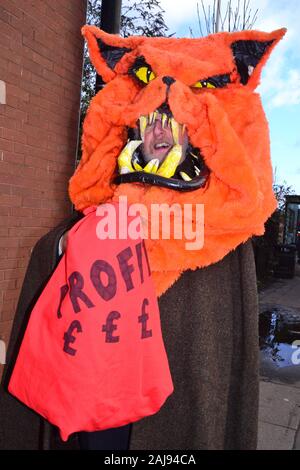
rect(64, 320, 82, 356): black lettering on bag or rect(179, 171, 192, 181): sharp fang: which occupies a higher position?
rect(179, 171, 192, 181): sharp fang

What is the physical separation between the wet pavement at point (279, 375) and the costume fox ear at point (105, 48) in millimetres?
2956

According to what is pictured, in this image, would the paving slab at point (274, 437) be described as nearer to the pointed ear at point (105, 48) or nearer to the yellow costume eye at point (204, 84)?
the yellow costume eye at point (204, 84)

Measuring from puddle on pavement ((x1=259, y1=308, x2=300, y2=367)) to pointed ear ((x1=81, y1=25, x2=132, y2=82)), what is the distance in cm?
445

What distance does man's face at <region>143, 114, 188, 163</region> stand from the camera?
149 cm

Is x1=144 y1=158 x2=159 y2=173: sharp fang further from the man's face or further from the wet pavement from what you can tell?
the wet pavement

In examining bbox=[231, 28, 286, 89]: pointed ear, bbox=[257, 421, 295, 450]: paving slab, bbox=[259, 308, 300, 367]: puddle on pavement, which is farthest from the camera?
bbox=[259, 308, 300, 367]: puddle on pavement

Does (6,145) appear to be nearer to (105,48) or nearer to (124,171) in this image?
(105,48)

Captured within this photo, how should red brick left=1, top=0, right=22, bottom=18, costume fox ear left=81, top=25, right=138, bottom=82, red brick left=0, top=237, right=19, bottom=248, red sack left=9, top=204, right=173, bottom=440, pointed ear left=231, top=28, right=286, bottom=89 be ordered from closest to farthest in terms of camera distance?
red sack left=9, top=204, right=173, bottom=440, pointed ear left=231, top=28, right=286, bottom=89, costume fox ear left=81, top=25, right=138, bottom=82, red brick left=1, top=0, right=22, bottom=18, red brick left=0, top=237, right=19, bottom=248

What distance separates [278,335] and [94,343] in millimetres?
5691

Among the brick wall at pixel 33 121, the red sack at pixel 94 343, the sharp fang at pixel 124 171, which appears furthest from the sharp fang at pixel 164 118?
the brick wall at pixel 33 121

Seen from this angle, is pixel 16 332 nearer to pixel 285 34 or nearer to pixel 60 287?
pixel 60 287

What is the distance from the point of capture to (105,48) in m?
1.64

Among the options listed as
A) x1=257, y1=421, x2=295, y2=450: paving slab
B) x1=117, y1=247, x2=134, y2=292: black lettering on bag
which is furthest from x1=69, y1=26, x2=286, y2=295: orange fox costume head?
x1=257, y1=421, x2=295, y2=450: paving slab
